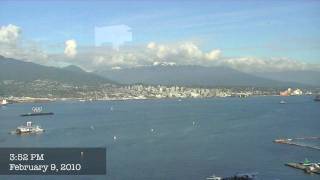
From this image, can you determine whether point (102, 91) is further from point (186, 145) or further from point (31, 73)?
point (186, 145)

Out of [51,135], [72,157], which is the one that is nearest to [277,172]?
[72,157]

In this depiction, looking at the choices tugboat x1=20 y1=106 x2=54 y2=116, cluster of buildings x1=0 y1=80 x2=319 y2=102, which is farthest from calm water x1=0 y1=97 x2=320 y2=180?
tugboat x1=20 y1=106 x2=54 y2=116

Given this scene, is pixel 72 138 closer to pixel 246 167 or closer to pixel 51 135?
pixel 51 135

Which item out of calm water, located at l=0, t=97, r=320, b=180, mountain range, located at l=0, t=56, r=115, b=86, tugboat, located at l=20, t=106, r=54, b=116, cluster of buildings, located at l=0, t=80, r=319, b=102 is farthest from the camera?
tugboat, located at l=20, t=106, r=54, b=116

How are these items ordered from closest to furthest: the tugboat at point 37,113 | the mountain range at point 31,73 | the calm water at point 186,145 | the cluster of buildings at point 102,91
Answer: the calm water at point 186,145 → the mountain range at point 31,73 → the cluster of buildings at point 102,91 → the tugboat at point 37,113

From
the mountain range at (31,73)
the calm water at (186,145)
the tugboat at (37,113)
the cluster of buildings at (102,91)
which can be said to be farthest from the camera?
the tugboat at (37,113)

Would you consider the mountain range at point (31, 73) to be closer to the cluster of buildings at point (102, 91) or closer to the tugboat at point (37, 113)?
the cluster of buildings at point (102, 91)

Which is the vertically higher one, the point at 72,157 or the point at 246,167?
the point at 72,157

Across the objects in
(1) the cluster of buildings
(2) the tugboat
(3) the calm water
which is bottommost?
(3) the calm water

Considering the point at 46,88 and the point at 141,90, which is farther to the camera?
the point at 141,90

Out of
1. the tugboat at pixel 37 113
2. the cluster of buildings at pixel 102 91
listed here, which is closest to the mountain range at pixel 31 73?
the cluster of buildings at pixel 102 91

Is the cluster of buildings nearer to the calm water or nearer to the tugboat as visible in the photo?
the tugboat
